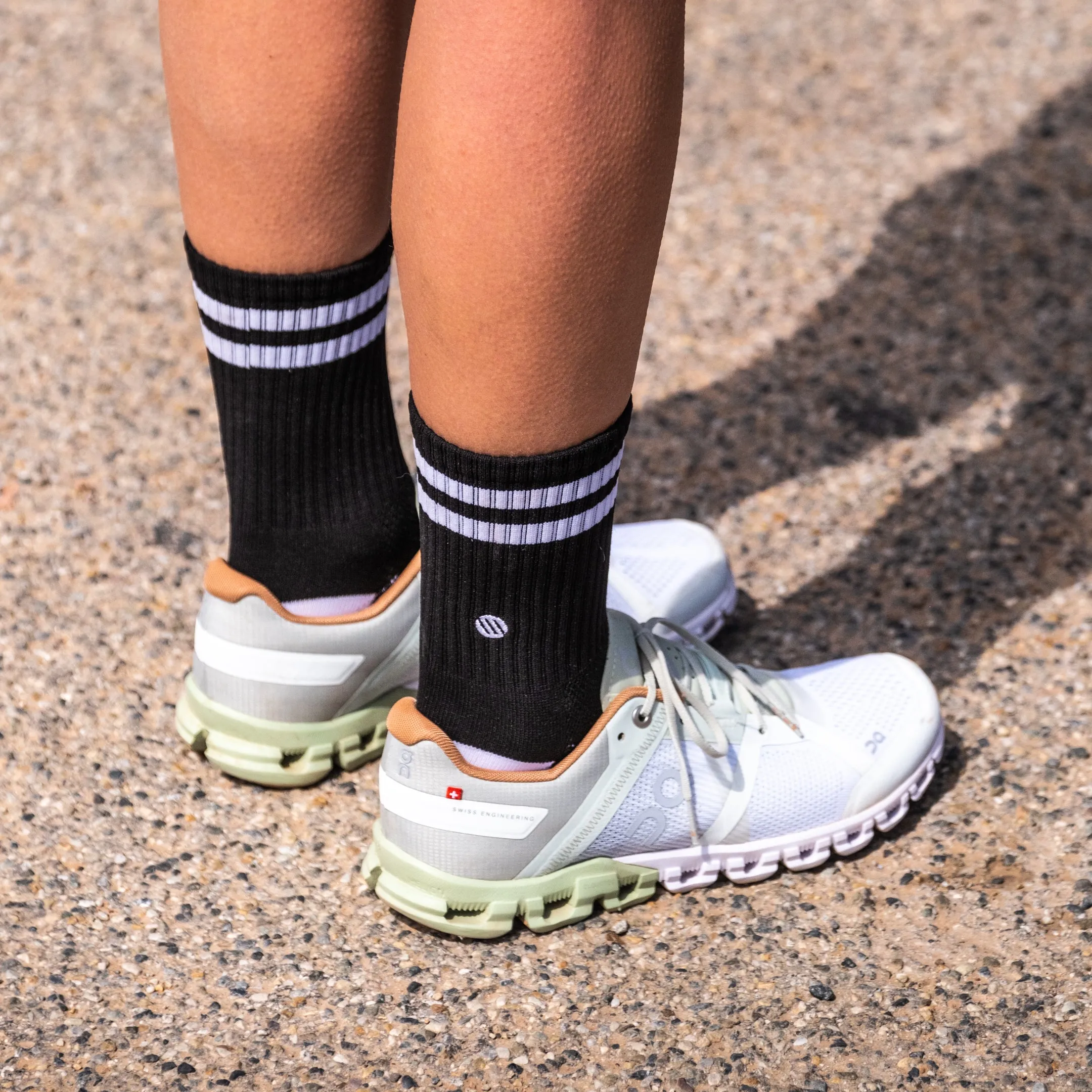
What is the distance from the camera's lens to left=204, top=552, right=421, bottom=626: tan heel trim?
155 cm

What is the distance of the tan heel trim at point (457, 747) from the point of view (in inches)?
54.7

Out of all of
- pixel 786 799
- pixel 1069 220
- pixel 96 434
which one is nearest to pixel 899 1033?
pixel 786 799

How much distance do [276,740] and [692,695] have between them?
517 mm

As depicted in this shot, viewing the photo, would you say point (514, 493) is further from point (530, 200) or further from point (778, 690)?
point (778, 690)

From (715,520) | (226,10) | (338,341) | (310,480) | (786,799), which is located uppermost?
(226,10)

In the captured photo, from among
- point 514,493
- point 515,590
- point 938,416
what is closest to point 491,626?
point 515,590

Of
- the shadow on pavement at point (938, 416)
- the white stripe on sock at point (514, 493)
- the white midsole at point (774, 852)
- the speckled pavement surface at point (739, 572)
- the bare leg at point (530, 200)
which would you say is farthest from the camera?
the shadow on pavement at point (938, 416)

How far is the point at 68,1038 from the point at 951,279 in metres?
2.08

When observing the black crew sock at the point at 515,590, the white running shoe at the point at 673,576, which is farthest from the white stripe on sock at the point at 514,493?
the white running shoe at the point at 673,576

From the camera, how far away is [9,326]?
2490 mm

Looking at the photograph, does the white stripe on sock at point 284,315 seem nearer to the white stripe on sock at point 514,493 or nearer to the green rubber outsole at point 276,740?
the white stripe on sock at point 514,493

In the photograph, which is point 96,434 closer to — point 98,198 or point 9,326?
point 9,326

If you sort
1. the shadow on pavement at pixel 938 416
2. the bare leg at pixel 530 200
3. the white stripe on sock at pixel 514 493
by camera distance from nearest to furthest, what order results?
1. the bare leg at pixel 530 200
2. the white stripe on sock at pixel 514 493
3. the shadow on pavement at pixel 938 416

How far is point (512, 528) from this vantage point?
1281mm
